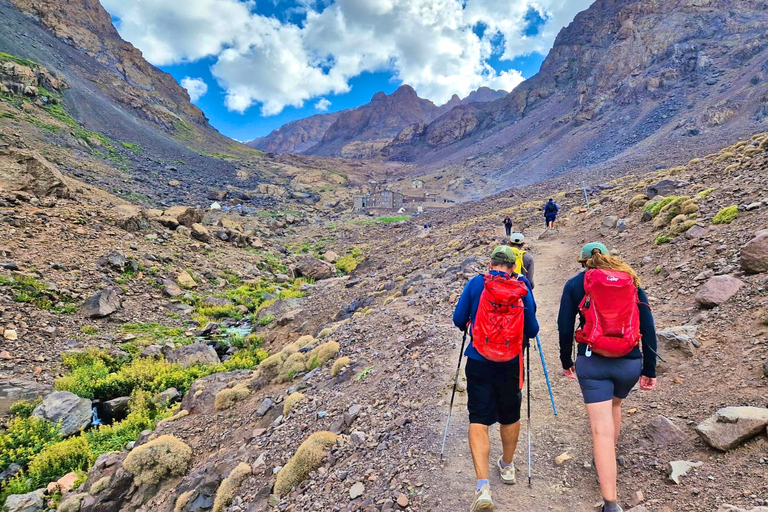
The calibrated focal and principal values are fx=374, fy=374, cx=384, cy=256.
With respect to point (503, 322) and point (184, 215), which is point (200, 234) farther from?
point (503, 322)

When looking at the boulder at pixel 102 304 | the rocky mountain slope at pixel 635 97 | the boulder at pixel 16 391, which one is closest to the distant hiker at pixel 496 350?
the boulder at pixel 16 391

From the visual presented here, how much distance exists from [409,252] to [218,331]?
13166 mm

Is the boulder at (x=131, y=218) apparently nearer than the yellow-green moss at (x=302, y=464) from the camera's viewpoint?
No

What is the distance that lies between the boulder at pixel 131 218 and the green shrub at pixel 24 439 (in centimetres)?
1267

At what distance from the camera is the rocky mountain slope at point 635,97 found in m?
48.4

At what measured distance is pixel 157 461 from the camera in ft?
21.6

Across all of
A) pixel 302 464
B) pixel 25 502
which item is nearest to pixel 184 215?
pixel 25 502

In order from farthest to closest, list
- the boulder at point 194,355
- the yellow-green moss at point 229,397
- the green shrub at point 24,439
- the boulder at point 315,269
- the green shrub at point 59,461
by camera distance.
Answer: the boulder at point 315,269 < the boulder at point 194,355 < the yellow-green moss at point 229,397 < the green shrub at point 24,439 < the green shrub at point 59,461

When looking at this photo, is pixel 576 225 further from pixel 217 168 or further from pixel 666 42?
pixel 666 42

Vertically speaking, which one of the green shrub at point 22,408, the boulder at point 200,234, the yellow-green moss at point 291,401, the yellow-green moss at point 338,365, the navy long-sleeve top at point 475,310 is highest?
the boulder at point 200,234

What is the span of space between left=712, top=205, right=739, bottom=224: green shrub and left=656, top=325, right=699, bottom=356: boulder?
14.7 ft

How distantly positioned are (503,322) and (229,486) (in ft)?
15.5

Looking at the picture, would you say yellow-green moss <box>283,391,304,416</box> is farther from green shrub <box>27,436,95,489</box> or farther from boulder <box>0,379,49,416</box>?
boulder <box>0,379,49,416</box>

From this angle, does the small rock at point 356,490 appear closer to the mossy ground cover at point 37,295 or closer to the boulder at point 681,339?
the boulder at point 681,339
